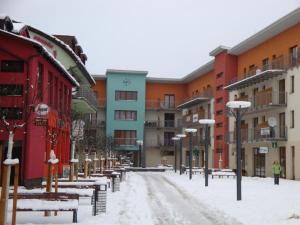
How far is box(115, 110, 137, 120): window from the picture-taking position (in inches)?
2670

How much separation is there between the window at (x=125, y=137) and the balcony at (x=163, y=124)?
2505mm

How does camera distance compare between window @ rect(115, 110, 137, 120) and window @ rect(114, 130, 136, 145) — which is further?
window @ rect(115, 110, 137, 120)

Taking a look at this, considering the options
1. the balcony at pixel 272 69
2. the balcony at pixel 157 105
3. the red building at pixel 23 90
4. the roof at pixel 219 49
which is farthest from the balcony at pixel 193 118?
the red building at pixel 23 90

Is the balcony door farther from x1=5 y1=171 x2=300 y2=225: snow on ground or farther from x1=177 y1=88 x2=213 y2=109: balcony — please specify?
x1=5 y1=171 x2=300 y2=225: snow on ground

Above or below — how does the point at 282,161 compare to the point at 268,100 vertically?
below

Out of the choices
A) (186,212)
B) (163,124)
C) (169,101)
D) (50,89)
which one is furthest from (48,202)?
(169,101)

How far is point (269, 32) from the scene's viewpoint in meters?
39.8

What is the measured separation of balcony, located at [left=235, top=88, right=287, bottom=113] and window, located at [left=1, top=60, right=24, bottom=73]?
2144cm

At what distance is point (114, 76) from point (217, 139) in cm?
→ 2008

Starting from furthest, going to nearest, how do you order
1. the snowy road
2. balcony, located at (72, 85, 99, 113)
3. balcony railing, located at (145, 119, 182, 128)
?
balcony railing, located at (145, 119, 182, 128) < balcony, located at (72, 85, 99, 113) < the snowy road

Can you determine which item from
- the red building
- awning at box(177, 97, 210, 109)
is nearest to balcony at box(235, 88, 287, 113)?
awning at box(177, 97, 210, 109)

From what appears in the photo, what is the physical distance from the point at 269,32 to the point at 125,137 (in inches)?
1259

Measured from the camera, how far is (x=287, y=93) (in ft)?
124

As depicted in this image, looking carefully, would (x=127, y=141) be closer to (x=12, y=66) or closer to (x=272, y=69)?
(x=272, y=69)
